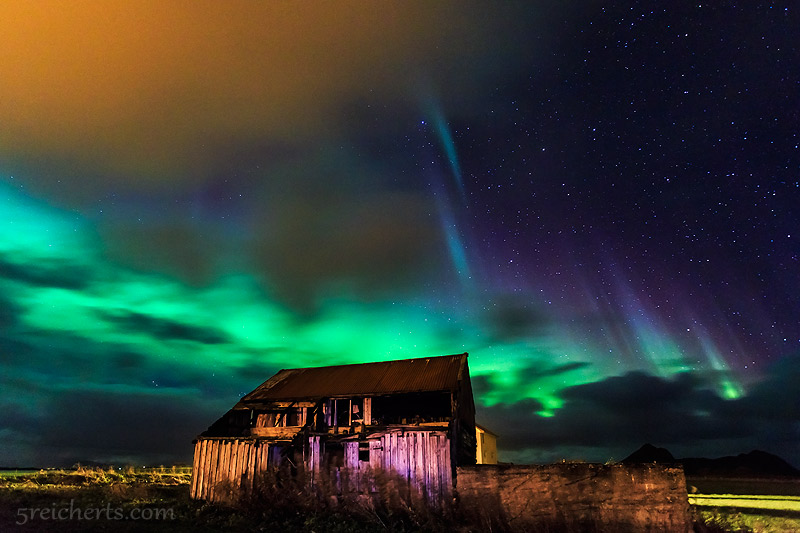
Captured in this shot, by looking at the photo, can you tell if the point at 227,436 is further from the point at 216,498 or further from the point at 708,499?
the point at 708,499

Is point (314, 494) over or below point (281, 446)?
below

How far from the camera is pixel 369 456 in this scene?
1014 inches

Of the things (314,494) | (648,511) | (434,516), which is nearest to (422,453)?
(434,516)

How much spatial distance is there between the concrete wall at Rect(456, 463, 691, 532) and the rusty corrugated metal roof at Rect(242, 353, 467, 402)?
669 centimetres

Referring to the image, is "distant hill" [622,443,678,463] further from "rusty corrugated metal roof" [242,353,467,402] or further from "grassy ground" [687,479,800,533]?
"rusty corrugated metal roof" [242,353,467,402]

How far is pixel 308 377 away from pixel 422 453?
39.9 feet

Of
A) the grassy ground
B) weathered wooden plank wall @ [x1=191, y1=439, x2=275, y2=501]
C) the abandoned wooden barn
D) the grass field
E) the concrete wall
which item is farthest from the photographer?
weathered wooden plank wall @ [x1=191, y1=439, x2=275, y2=501]

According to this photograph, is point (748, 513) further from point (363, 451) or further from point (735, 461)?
point (735, 461)

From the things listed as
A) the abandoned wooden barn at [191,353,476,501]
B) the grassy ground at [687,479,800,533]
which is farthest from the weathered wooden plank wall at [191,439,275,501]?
the grassy ground at [687,479,800,533]

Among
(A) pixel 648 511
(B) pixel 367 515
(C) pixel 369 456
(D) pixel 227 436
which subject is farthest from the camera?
(D) pixel 227 436

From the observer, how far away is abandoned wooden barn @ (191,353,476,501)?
24.5 meters

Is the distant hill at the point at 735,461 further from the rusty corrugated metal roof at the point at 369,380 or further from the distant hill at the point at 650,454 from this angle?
the rusty corrugated metal roof at the point at 369,380

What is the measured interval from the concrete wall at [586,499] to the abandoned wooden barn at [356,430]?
3.26 m

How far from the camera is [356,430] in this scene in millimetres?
26875
